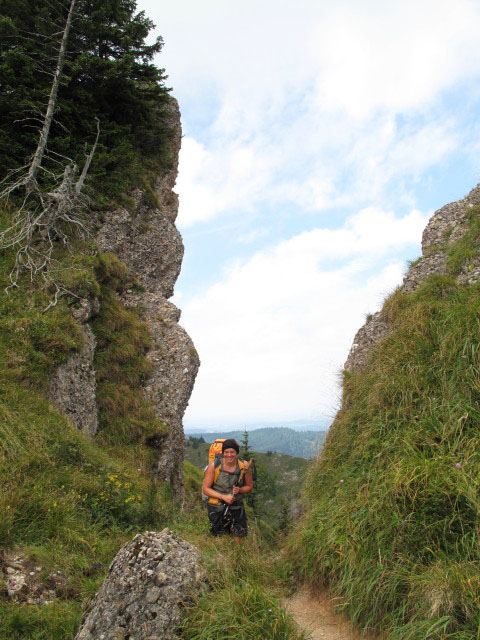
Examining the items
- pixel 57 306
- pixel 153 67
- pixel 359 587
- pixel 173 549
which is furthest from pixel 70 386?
pixel 153 67

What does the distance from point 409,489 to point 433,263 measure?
8522mm

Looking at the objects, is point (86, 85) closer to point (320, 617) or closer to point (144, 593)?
point (144, 593)

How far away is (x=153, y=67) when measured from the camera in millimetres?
19000

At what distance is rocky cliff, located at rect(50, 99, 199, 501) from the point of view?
36.7ft

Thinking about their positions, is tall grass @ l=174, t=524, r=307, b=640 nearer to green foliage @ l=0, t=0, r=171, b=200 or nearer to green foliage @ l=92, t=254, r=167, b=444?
green foliage @ l=92, t=254, r=167, b=444

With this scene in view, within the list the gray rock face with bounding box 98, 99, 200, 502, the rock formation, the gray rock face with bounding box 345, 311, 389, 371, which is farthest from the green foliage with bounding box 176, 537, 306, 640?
the gray rock face with bounding box 98, 99, 200, 502

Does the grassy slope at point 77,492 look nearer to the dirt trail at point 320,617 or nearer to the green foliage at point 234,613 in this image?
the green foliage at point 234,613

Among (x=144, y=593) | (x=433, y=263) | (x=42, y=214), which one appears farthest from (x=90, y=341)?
(x=433, y=263)

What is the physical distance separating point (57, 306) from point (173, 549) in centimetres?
867

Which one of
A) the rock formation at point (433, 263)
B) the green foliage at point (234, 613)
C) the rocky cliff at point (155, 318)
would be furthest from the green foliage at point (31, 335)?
the rock formation at point (433, 263)

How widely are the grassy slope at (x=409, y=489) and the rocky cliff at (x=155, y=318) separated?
6647mm

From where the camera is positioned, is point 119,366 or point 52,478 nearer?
point 52,478

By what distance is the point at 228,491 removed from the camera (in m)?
6.91

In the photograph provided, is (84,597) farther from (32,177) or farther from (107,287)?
(32,177)
